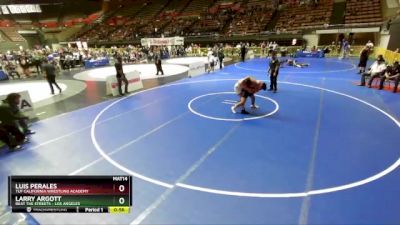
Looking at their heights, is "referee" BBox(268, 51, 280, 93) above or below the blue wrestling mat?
above

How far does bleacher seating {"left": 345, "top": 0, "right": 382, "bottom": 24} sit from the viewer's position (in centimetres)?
2942

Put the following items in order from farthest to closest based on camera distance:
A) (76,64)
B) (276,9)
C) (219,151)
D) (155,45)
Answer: (276,9) → (155,45) → (76,64) → (219,151)

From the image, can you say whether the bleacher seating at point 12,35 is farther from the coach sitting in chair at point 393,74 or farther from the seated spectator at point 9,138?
the coach sitting in chair at point 393,74

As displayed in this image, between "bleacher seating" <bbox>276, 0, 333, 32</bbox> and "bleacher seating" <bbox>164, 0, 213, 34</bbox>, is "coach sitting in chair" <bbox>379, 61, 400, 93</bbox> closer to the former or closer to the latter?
"bleacher seating" <bbox>276, 0, 333, 32</bbox>

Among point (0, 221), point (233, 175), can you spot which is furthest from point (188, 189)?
point (0, 221)

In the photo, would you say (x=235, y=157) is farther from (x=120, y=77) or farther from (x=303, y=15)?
(x=303, y=15)

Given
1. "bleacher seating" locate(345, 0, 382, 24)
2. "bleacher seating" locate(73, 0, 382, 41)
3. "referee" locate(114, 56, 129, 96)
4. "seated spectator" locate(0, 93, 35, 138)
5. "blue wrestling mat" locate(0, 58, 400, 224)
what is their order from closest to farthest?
1. "blue wrestling mat" locate(0, 58, 400, 224)
2. "seated spectator" locate(0, 93, 35, 138)
3. "referee" locate(114, 56, 129, 96)
4. "bleacher seating" locate(345, 0, 382, 24)
5. "bleacher seating" locate(73, 0, 382, 41)

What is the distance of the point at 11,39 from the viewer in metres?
47.7

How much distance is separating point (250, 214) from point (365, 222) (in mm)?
1741

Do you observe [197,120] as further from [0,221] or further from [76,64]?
[76,64]
